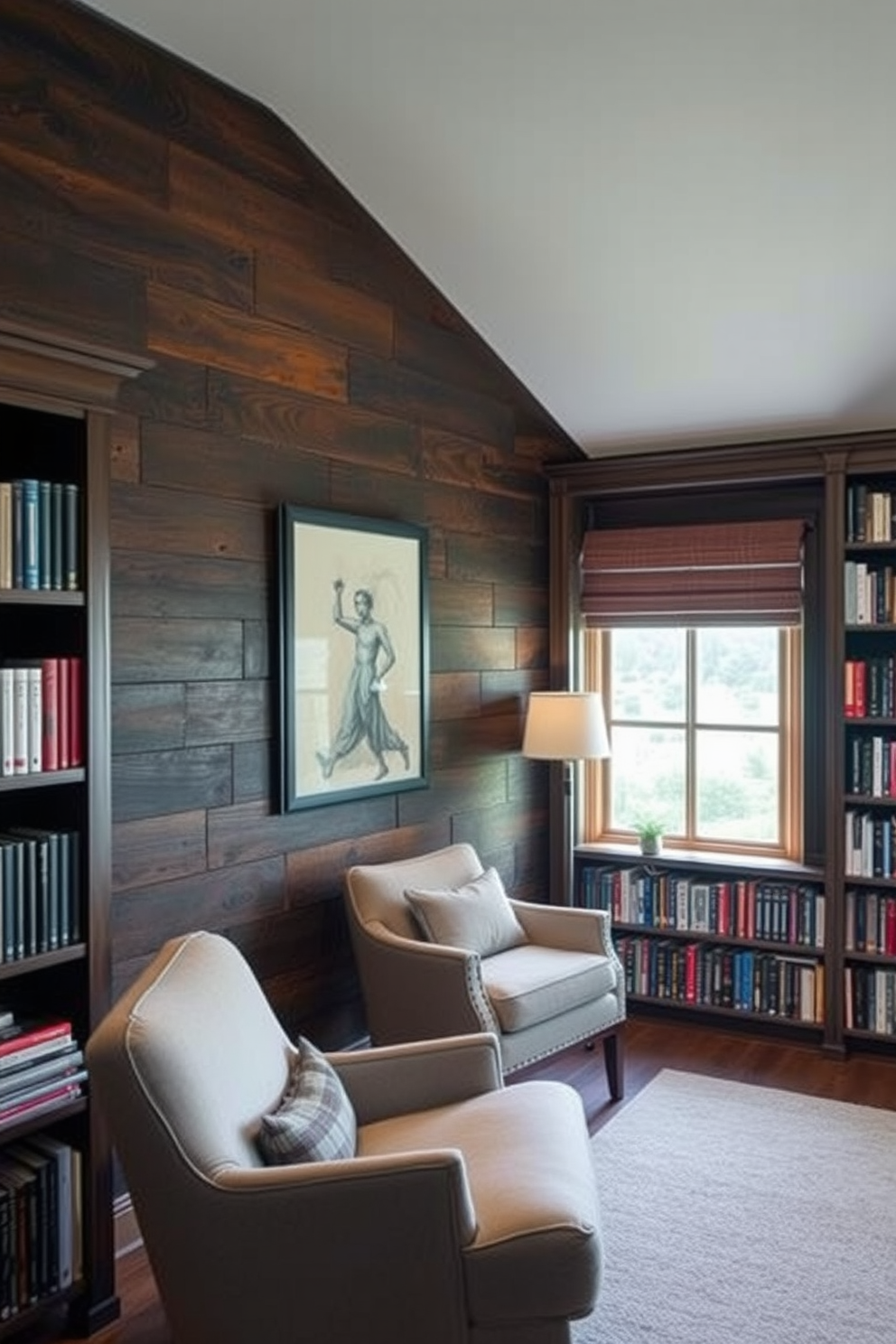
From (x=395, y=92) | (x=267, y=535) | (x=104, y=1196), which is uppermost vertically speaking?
(x=395, y=92)

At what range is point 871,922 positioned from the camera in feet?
13.3

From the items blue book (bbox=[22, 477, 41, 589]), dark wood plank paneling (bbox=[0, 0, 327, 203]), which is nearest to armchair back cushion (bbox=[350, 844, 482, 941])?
blue book (bbox=[22, 477, 41, 589])

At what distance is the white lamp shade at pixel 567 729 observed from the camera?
4.13 m

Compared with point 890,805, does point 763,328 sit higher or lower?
higher

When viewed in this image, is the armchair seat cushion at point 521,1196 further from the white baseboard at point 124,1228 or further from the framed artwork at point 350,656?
the framed artwork at point 350,656

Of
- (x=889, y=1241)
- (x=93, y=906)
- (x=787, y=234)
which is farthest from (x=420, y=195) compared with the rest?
(x=889, y=1241)

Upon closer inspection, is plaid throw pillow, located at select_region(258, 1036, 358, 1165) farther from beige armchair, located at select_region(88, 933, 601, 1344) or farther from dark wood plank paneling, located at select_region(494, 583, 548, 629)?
dark wood plank paneling, located at select_region(494, 583, 548, 629)

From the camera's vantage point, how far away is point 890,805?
160 inches

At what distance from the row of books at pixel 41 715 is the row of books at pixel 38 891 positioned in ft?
0.53

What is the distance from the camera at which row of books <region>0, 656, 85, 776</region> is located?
2.22 meters

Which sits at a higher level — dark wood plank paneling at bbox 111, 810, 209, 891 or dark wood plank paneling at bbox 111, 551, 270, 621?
dark wood plank paneling at bbox 111, 551, 270, 621

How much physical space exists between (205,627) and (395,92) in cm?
157

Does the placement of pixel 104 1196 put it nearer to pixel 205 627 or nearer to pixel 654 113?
pixel 205 627

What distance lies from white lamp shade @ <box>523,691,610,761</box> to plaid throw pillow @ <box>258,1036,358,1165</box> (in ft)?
6.27
